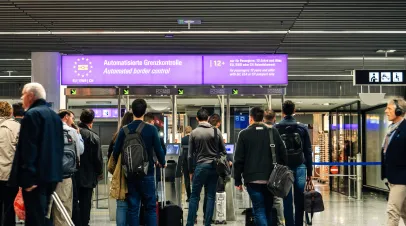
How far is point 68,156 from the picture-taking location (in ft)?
21.8

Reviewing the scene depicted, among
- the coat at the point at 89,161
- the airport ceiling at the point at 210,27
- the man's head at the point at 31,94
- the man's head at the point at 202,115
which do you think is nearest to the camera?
the man's head at the point at 31,94

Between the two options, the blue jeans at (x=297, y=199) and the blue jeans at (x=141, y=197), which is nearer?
the blue jeans at (x=141, y=197)

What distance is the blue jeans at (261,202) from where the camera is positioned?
21.1ft

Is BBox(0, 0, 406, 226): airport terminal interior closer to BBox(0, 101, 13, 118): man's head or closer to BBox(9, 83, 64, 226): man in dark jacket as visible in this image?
BBox(0, 101, 13, 118): man's head

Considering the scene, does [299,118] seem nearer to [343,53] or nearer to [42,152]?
[343,53]

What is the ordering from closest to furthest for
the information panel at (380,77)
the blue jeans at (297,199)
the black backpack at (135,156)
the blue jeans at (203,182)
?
1. the black backpack at (135,156)
2. the blue jeans at (297,199)
3. the blue jeans at (203,182)
4. the information panel at (380,77)

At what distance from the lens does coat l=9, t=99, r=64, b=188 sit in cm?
495

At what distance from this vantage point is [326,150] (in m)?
25.8

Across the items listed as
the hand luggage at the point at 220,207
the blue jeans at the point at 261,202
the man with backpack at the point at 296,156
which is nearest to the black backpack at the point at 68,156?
the blue jeans at the point at 261,202

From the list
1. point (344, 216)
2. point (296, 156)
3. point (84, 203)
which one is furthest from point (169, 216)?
point (344, 216)

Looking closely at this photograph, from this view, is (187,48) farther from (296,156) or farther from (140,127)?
(140,127)

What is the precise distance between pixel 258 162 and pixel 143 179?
1.21 metres

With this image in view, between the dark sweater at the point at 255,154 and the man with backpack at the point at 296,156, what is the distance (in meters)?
0.60

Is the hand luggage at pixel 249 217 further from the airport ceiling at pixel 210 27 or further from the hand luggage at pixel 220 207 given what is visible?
the airport ceiling at pixel 210 27
